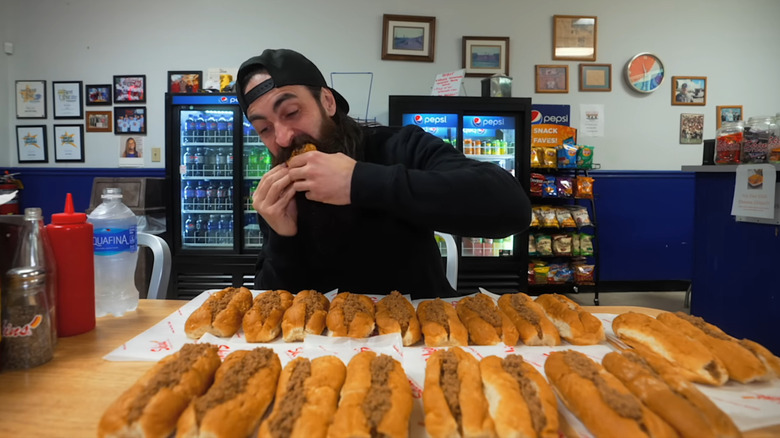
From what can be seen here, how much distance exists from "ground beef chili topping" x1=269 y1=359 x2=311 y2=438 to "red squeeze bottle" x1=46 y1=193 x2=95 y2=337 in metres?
0.82

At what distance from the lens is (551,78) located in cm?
527

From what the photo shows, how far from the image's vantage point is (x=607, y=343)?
130cm

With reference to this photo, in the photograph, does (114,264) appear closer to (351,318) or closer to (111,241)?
(111,241)

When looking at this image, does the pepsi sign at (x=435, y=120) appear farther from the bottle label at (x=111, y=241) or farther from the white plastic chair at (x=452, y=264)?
the bottle label at (x=111, y=241)

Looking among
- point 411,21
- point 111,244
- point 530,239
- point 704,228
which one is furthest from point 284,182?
point 411,21

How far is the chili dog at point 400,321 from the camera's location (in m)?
1.29

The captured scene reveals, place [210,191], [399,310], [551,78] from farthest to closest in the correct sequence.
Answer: [551,78] < [210,191] < [399,310]

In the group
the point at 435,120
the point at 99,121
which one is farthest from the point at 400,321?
the point at 99,121

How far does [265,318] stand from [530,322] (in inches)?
35.3

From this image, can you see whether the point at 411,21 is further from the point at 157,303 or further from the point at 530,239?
the point at 157,303

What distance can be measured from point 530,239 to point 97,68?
5.85 meters

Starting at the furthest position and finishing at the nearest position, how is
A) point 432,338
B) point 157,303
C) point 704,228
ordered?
point 704,228, point 157,303, point 432,338

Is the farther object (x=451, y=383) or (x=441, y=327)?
(x=441, y=327)

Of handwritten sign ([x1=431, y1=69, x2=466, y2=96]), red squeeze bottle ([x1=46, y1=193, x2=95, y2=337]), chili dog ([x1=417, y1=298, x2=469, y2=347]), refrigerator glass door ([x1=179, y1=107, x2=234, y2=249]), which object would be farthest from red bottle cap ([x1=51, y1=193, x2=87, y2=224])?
handwritten sign ([x1=431, y1=69, x2=466, y2=96])
